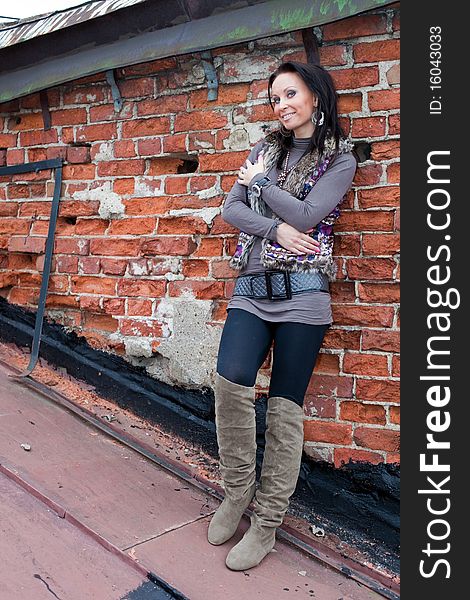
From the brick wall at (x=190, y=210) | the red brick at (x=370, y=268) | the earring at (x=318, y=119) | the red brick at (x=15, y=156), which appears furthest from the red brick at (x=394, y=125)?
the red brick at (x=15, y=156)

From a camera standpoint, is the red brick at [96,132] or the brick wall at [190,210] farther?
the red brick at [96,132]

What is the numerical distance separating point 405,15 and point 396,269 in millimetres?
904

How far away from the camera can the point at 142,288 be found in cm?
281

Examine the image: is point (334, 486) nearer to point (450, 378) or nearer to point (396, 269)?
point (450, 378)

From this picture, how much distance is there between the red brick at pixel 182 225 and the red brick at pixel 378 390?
940 millimetres

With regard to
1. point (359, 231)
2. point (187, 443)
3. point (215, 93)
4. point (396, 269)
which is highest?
point (215, 93)

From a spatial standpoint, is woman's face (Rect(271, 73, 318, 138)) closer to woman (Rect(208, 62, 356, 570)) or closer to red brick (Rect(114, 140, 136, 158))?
woman (Rect(208, 62, 356, 570))

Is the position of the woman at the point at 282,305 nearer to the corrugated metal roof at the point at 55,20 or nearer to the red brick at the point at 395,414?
the red brick at the point at 395,414

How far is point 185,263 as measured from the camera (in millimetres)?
2707

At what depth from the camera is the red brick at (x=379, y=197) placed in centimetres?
225

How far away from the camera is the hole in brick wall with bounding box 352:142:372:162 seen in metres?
2.33

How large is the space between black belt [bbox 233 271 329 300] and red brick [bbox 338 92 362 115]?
0.65 meters

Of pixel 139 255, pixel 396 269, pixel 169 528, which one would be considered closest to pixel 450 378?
pixel 396 269

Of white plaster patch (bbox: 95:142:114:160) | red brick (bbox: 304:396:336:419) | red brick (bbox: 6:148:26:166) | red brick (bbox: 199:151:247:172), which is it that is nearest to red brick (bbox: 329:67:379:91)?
red brick (bbox: 199:151:247:172)
